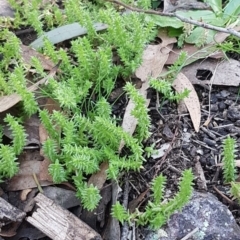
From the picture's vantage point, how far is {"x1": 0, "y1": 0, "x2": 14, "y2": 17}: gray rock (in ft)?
9.37

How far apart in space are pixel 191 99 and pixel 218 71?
24 centimetres

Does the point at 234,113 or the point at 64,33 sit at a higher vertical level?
the point at 64,33

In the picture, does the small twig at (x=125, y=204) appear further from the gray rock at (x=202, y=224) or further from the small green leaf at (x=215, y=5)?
the small green leaf at (x=215, y=5)

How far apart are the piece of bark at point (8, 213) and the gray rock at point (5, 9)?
1.20m

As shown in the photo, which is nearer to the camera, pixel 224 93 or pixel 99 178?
pixel 99 178

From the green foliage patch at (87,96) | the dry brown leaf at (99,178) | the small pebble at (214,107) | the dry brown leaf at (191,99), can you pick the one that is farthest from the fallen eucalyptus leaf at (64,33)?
the dry brown leaf at (99,178)

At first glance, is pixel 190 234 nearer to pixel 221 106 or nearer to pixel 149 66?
pixel 221 106

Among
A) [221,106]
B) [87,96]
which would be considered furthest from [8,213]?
[221,106]

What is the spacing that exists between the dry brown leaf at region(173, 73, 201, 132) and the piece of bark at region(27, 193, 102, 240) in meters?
0.71

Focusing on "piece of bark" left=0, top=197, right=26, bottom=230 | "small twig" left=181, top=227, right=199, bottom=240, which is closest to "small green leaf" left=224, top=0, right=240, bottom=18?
"small twig" left=181, top=227, right=199, bottom=240

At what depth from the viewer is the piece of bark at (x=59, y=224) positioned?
2006 mm

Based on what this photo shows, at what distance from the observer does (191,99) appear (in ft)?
8.11

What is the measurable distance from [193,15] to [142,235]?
133cm

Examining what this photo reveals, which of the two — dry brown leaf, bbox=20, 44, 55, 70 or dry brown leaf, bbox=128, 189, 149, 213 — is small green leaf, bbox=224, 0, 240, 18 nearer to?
dry brown leaf, bbox=20, 44, 55, 70
